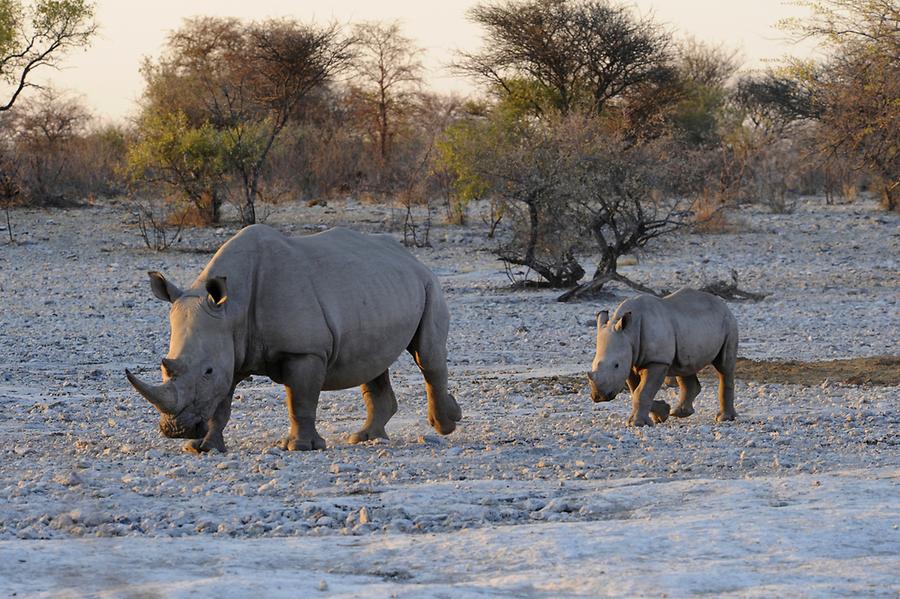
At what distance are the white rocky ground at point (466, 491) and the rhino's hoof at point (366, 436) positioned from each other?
135 millimetres

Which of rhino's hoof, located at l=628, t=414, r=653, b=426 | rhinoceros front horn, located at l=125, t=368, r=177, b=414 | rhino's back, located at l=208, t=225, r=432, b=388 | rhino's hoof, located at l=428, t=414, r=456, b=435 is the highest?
rhino's back, located at l=208, t=225, r=432, b=388

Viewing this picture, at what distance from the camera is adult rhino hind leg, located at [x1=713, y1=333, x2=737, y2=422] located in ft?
32.0

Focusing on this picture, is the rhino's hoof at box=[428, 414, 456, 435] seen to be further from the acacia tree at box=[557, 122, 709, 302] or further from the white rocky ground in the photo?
the acacia tree at box=[557, 122, 709, 302]

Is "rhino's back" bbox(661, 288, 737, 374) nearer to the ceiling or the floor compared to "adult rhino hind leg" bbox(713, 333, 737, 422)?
nearer to the ceiling

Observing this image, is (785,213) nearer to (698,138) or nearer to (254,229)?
(698,138)

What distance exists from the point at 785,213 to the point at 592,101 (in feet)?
18.0

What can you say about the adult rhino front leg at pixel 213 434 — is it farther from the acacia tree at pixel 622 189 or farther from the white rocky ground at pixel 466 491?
the acacia tree at pixel 622 189

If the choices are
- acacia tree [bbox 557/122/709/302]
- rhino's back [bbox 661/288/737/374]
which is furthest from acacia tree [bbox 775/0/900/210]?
rhino's back [bbox 661/288/737/374]

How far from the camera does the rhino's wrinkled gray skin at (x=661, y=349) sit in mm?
9484

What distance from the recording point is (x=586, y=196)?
66.8 feet

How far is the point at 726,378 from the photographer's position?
32.7ft

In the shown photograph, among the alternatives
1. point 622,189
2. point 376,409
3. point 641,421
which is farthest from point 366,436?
point 622,189

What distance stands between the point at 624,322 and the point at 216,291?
3119 mm

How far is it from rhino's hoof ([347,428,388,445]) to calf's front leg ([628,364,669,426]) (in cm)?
179
